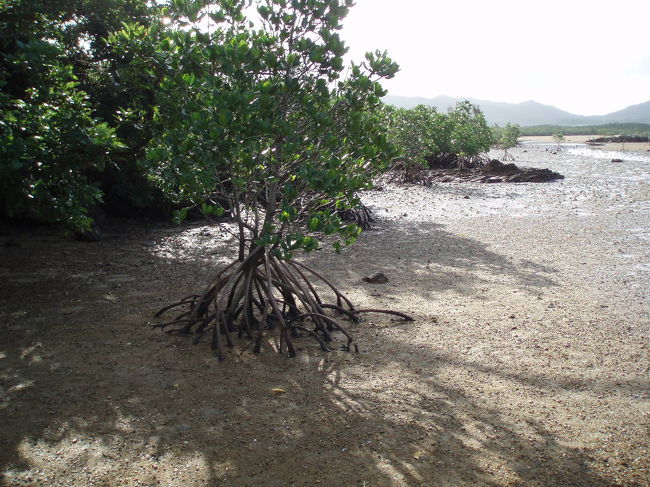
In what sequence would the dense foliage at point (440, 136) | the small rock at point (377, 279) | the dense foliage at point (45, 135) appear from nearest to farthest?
1. the dense foliage at point (45, 135)
2. the small rock at point (377, 279)
3. the dense foliage at point (440, 136)

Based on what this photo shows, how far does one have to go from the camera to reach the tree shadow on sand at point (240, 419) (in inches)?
126

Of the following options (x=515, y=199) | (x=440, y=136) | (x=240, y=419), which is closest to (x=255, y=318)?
(x=240, y=419)

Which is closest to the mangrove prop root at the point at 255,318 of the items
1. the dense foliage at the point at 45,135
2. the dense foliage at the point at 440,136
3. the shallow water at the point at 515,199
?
the dense foliage at the point at 45,135

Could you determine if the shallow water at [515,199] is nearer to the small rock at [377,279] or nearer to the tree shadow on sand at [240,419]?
the small rock at [377,279]

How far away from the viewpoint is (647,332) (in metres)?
5.36

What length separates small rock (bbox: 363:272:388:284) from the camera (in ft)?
23.6

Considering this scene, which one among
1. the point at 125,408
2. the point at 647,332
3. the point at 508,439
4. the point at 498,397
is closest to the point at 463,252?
the point at 647,332

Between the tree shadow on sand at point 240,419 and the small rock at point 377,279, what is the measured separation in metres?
2.16

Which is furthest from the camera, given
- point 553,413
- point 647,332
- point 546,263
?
point 546,263

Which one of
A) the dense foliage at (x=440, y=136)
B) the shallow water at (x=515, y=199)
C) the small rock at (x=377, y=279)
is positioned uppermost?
the dense foliage at (x=440, y=136)

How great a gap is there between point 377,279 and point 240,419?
372 cm

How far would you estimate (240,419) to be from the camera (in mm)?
3783

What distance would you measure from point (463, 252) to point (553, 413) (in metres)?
5.24

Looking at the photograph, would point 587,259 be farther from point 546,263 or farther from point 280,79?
point 280,79
